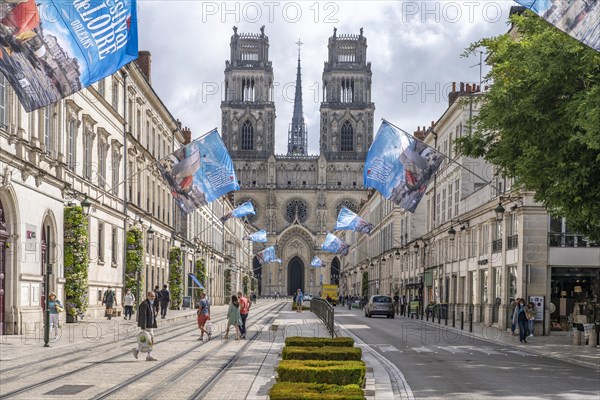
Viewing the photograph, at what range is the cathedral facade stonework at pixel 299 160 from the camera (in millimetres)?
149625

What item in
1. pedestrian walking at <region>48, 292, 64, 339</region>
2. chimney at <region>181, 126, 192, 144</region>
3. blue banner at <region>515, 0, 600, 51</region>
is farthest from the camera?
chimney at <region>181, 126, 192, 144</region>

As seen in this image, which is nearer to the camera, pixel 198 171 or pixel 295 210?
pixel 198 171

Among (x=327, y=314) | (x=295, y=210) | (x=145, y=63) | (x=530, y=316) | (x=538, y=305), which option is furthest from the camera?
(x=295, y=210)

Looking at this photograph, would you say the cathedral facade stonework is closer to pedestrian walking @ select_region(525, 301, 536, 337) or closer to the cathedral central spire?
the cathedral central spire

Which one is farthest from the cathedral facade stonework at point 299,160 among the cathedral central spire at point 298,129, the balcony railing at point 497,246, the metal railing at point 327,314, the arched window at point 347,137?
the metal railing at point 327,314

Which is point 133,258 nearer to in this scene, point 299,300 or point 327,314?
point 327,314

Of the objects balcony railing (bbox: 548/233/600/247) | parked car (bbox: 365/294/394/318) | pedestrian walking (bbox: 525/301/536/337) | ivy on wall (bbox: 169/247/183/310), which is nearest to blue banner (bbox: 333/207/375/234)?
parked car (bbox: 365/294/394/318)

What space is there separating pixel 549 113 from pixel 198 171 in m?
19.7

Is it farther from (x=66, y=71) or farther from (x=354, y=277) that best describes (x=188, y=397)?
(x=354, y=277)

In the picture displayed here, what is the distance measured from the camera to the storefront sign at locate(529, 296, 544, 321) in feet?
124

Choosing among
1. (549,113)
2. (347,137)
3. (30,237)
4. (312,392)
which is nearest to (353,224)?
(30,237)

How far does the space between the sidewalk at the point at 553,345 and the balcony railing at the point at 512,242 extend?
12.3ft

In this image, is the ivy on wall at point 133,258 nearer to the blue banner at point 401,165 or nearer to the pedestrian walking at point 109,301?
the pedestrian walking at point 109,301

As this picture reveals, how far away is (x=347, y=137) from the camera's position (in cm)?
15162
